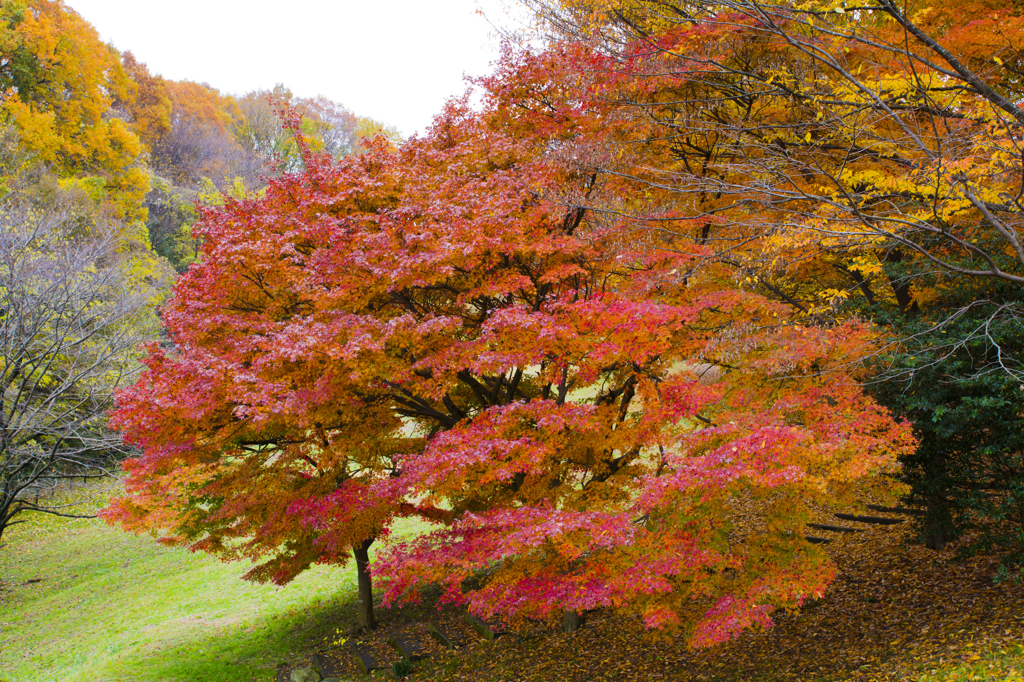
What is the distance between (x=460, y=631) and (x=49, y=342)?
12.4 metres

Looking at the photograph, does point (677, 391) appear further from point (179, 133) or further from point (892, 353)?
point (179, 133)

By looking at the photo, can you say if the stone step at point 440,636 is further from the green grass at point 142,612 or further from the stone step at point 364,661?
the green grass at point 142,612

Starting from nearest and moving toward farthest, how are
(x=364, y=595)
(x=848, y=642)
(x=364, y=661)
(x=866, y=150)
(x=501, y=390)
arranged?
(x=866, y=150) → (x=848, y=642) → (x=501, y=390) → (x=364, y=661) → (x=364, y=595)

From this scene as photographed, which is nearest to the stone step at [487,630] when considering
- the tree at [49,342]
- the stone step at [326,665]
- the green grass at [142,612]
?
the stone step at [326,665]

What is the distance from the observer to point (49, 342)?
48.9 feet

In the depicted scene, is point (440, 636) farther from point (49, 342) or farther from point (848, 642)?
point (49, 342)

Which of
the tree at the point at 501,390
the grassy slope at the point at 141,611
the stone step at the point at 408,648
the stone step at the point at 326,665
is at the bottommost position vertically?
the grassy slope at the point at 141,611

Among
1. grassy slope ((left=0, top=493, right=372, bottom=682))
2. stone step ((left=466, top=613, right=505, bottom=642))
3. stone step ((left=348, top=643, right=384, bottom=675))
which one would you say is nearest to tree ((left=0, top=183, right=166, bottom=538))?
grassy slope ((left=0, top=493, right=372, bottom=682))

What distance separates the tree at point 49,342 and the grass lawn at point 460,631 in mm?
2963

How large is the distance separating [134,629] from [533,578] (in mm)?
11965

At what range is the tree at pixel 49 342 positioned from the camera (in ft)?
42.9

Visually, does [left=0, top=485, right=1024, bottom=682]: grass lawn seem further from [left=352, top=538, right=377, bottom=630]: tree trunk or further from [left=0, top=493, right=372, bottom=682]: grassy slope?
[left=352, top=538, right=377, bottom=630]: tree trunk

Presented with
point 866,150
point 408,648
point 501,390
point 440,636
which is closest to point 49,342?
point 408,648

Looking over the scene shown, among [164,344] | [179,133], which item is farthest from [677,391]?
[179,133]
